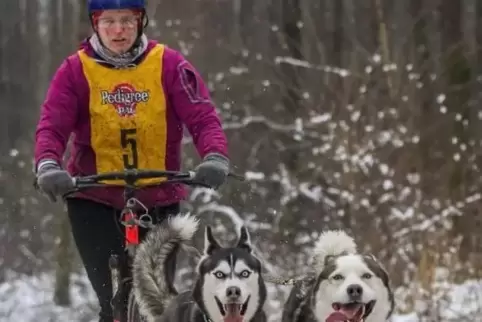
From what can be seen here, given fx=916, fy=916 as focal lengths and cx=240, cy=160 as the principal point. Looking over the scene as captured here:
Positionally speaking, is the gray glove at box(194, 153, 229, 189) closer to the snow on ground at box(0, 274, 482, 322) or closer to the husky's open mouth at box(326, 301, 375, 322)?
the husky's open mouth at box(326, 301, 375, 322)

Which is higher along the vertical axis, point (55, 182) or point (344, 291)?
point (55, 182)

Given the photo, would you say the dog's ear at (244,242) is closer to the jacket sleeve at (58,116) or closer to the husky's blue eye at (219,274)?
the husky's blue eye at (219,274)

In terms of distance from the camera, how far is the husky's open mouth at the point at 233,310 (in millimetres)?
3533

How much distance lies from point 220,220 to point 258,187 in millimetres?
576

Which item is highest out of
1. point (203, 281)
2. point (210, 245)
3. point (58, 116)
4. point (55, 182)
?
point (58, 116)

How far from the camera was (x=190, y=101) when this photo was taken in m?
3.82

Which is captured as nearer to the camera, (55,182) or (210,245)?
(55,182)

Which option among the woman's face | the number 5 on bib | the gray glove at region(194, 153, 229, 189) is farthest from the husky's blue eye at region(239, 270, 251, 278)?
the woman's face

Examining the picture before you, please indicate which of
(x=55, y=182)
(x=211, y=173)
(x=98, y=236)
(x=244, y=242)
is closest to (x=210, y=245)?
(x=244, y=242)

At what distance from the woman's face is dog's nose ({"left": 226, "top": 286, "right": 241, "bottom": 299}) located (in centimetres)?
109

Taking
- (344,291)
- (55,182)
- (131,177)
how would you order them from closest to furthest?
(55,182) < (131,177) < (344,291)

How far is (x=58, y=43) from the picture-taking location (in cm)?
1112

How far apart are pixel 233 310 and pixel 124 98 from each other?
99cm

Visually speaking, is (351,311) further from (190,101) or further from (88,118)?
(88,118)
